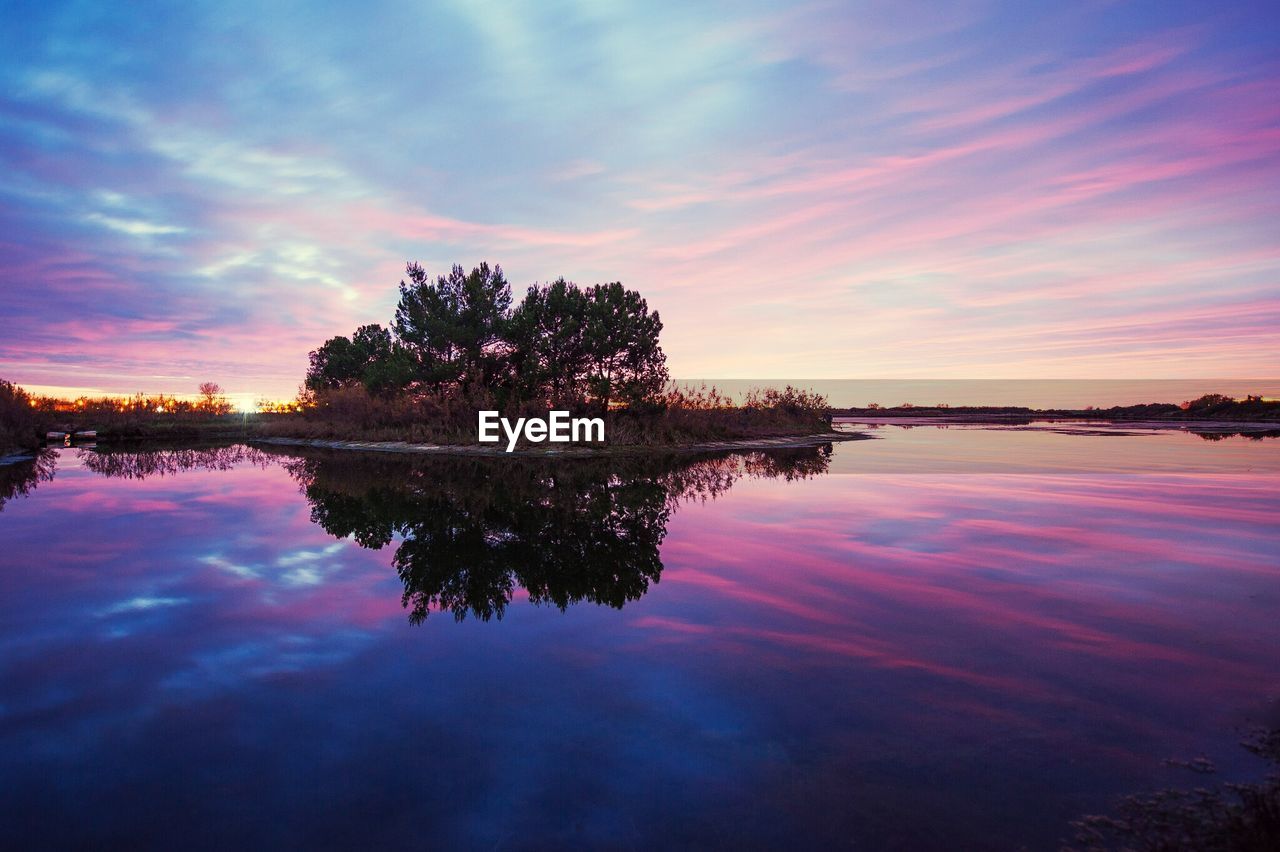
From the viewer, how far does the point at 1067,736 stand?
4.37 m

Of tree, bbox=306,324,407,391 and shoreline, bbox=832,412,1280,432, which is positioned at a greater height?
tree, bbox=306,324,407,391

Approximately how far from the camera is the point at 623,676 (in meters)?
5.51

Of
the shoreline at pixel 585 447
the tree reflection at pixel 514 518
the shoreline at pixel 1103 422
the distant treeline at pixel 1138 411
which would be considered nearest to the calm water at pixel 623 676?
the tree reflection at pixel 514 518

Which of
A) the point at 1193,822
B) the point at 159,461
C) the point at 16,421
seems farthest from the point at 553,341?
the point at 1193,822

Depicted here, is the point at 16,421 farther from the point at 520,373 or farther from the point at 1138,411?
the point at 1138,411

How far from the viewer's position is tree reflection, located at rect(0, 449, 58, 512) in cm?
1684

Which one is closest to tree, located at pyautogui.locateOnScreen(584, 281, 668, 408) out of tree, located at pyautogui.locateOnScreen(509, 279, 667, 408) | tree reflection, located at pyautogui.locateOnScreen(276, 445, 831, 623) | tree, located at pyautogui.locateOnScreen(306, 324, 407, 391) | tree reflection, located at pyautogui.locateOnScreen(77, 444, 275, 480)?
tree, located at pyautogui.locateOnScreen(509, 279, 667, 408)

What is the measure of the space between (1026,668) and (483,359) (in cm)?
3740

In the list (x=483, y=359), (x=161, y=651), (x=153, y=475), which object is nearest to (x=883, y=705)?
(x=161, y=651)

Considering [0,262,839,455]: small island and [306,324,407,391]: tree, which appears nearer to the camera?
[0,262,839,455]: small island

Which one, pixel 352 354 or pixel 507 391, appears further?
pixel 352 354

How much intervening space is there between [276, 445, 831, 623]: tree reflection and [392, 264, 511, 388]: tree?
1428 cm

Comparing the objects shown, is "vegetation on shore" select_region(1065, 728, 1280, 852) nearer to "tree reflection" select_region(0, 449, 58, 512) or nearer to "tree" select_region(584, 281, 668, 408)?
"tree reflection" select_region(0, 449, 58, 512)

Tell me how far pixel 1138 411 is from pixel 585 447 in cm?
6403
